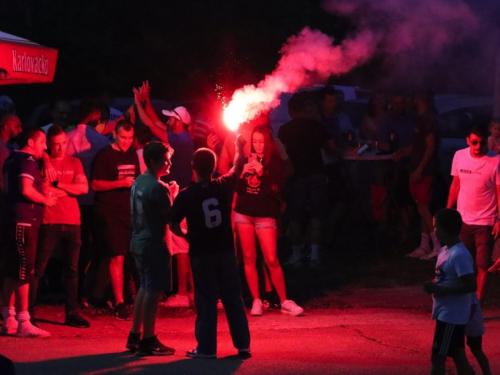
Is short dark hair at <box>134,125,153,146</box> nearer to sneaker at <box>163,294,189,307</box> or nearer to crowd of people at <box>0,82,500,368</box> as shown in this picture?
crowd of people at <box>0,82,500,368</box>

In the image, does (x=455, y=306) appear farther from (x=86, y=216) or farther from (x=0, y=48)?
(x=0, y=48)

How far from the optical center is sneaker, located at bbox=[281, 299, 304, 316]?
31.3 feet

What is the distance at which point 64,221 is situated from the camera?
8.77m

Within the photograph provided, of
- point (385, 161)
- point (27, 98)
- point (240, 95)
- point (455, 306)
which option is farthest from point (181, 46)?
point (455, 306)

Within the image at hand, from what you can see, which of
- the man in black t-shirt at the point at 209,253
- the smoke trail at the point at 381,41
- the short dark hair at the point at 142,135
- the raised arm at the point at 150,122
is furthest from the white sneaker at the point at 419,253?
the man in black t-shirt at the point at 209,253

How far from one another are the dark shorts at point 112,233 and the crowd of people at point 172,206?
0.04 ft

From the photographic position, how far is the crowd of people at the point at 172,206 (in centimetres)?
779

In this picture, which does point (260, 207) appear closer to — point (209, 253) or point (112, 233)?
point (112, 233)

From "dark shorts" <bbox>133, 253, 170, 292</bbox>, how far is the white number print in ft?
1.52

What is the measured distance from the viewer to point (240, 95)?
9742 millimetres

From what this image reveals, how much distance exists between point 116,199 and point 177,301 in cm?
127

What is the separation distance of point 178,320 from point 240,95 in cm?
223

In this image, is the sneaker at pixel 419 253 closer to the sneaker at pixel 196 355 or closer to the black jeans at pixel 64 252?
the black jeans at pixel 64 252

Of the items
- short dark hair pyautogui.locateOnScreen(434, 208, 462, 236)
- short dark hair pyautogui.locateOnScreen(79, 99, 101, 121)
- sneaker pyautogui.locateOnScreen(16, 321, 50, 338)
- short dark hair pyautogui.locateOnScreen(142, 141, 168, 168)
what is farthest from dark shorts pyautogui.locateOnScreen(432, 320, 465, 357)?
short dark hair pyautogui.locateOnScreen(79, 99, 101, 121)
